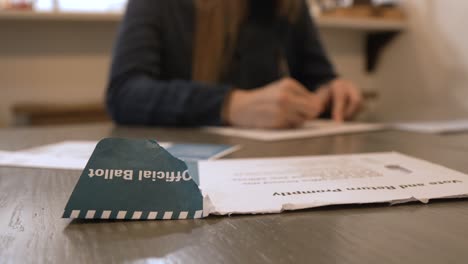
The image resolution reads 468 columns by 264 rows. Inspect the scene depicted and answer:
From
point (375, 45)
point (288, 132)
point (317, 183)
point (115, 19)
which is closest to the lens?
point (317, 183)

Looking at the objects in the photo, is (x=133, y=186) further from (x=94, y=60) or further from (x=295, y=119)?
(x=94, y=60)

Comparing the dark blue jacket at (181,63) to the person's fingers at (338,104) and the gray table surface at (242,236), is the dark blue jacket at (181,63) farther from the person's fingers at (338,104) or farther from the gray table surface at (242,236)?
the gray table surface at (242,236)

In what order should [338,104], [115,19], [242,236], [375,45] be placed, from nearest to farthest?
→ [242,236] → [338,104] → [115,19] → [375,45]

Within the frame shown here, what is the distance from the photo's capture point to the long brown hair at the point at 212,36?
1066 millimetres

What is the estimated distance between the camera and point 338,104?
104 centimetres

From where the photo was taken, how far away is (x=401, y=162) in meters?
0.45

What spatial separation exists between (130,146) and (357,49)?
193 centimetres

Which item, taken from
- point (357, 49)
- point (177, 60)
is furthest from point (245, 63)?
point (357, 49)

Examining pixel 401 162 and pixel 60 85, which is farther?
pixel 60 85

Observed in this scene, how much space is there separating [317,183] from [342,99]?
0.74m

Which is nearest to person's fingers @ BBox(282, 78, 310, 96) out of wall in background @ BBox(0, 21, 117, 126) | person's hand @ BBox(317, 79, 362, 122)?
person's hand @ BBox(317, 79, 362, 122)

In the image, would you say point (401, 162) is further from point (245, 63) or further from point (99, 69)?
point (99, 69)

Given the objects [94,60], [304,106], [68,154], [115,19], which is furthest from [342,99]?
[94,60]

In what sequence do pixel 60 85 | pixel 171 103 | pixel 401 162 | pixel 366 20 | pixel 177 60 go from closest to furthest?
pixel 401 162 → pixel 171 103 → pixel 177 60 → pixel 60 85 → pixel 366 20
